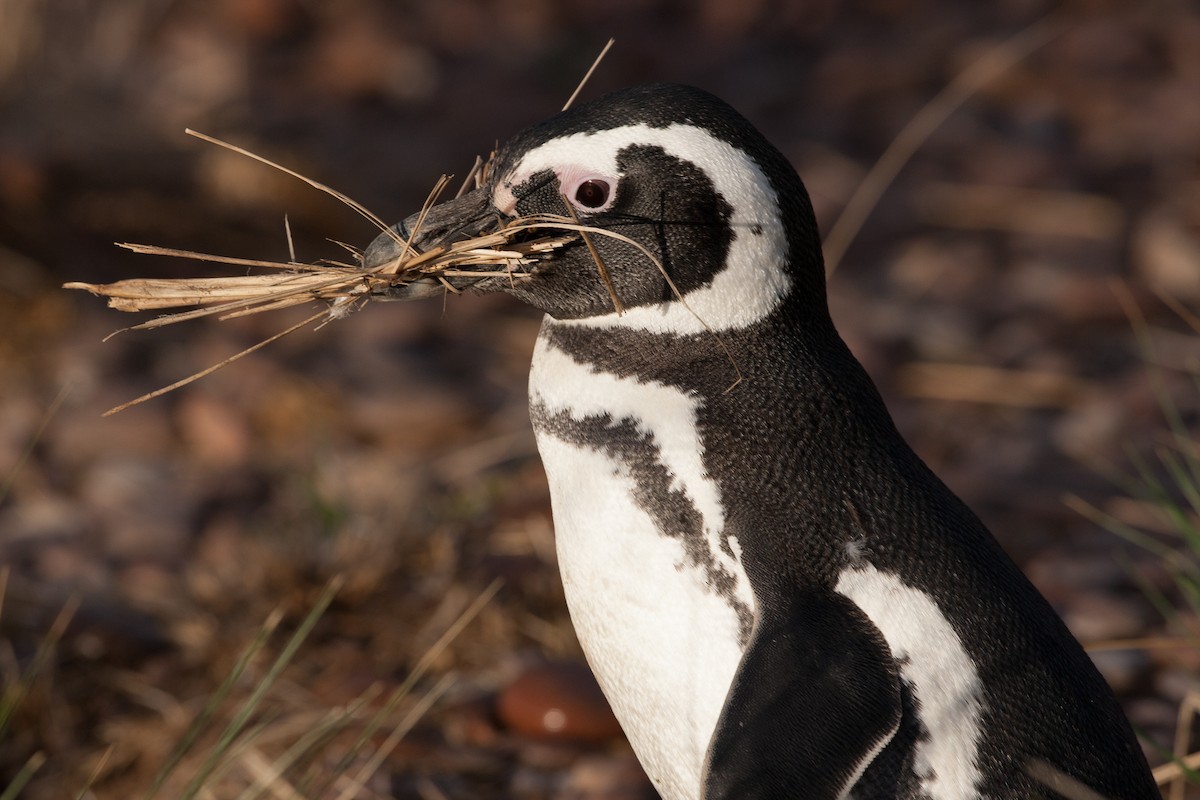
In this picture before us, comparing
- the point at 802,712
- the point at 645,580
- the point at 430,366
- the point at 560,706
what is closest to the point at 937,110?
the point at 430,366

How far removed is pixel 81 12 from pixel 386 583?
366 centimetres

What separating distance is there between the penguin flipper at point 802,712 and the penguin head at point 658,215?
0.37 metres

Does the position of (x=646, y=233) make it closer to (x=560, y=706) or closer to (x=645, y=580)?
(x=645, y=580)

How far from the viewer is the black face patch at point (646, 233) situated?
5.04ft

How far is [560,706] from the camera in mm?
2232

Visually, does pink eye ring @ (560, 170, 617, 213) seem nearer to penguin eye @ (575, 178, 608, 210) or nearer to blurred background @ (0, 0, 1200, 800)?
penguin eye @ (575, 178, 608, 210)

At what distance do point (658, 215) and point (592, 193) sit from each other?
0.08m

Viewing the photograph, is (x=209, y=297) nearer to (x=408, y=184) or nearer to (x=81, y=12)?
(x=408, y=184)

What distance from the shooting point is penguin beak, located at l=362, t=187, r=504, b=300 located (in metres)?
1.58

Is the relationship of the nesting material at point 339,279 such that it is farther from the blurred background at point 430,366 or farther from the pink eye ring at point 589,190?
the blurred background at point 430,366

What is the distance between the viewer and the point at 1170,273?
3943 millimetres

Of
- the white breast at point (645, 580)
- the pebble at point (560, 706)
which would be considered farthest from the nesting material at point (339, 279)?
the pebble at point (560, 706)

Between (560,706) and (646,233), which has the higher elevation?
(646,233)

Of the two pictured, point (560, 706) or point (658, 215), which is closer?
point (658, 215)
